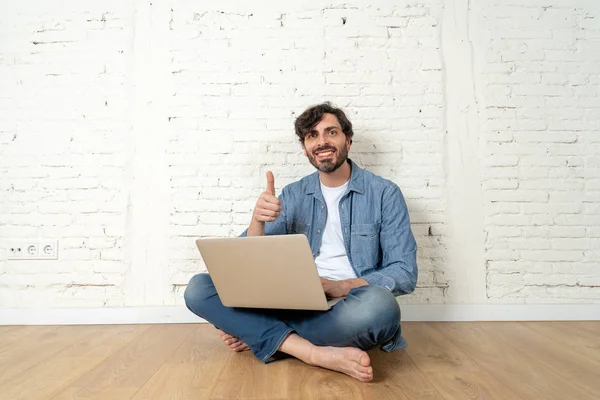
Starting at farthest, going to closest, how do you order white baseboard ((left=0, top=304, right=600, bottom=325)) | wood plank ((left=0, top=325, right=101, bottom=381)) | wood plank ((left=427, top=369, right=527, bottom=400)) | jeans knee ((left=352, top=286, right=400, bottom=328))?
white baseboard ((left=0, top=304, right=600, bottom=325)) → wood plank ((left=0, top=325, right=101, bottom=381)) → jeans knee ((left=352, top=286, right=400, bottom=328)) → wood plank ((left=427, top=369, right=527, bottom=400))

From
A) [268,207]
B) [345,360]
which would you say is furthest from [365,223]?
[345,360]

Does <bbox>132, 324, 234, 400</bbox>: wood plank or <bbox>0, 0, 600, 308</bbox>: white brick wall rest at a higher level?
<bbox>0, 0, 600, 308</bbox>: white brick wall

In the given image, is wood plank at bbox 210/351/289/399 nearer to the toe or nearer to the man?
the man

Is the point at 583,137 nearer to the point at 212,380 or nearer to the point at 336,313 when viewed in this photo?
the point at 336,313

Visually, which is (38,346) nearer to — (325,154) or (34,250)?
(34,250)

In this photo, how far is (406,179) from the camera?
2744mm

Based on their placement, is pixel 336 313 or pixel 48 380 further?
pixel 336 313

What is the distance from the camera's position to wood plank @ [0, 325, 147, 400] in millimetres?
1517

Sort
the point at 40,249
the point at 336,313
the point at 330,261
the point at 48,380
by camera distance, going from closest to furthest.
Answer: the point at 48,380, the point at 336,313, the point at 330,261, the point at 40,249

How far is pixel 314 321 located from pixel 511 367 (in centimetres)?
72

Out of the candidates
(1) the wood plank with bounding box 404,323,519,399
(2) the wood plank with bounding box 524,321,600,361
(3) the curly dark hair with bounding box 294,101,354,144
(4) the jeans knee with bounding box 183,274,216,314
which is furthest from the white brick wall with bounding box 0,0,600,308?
(4) the jeans knee with bounding box 183,274,216,314

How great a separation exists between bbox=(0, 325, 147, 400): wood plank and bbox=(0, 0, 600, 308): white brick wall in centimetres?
43

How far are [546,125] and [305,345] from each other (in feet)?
6.36

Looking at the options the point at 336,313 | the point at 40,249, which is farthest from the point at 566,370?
the point at 40,249
